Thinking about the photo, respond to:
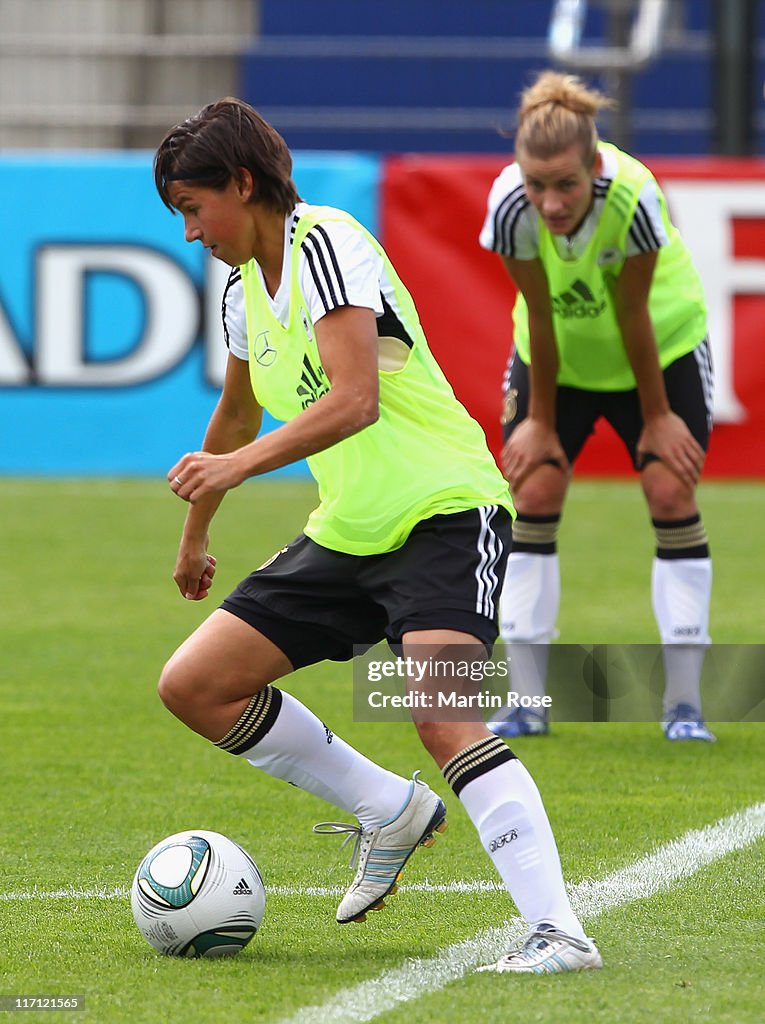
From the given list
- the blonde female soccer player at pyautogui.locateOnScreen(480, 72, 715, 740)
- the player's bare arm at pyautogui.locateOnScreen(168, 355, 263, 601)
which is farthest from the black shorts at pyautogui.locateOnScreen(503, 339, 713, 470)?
the player's bare arm at pyautogui.locateOnScreen(168, 355, 263, 601)

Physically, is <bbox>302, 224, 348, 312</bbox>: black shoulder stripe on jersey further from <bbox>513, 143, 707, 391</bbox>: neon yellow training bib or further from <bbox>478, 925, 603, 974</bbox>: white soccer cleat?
<bbox>513, 143, 707, 391</bbox>: neon yellow training bib

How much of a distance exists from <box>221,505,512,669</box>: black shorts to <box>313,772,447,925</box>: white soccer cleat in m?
0.37

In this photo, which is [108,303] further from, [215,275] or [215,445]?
[215,445]

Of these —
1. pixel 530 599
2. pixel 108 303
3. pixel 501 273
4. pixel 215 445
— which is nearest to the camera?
pixel 215 445

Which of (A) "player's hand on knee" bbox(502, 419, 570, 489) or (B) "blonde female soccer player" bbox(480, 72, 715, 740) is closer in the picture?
(B) "blonde female soccer player" bbox(480, 72, 715, 740)

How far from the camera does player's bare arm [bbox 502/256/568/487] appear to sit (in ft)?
19.1

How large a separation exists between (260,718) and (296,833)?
0.95m

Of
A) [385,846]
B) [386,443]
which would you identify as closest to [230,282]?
[386,443]

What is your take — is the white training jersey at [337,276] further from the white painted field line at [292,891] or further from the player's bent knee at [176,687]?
the white painted field line at [292,891]

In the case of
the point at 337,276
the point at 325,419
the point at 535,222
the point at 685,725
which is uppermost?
the point at 337,276

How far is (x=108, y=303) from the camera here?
12336 millimetres

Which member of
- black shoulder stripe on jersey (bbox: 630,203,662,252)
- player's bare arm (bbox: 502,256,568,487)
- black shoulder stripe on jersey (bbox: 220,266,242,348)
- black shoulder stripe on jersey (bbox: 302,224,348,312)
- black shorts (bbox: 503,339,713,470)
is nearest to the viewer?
black shoulder stripe on jersey (bbox: 302,224,348,312)

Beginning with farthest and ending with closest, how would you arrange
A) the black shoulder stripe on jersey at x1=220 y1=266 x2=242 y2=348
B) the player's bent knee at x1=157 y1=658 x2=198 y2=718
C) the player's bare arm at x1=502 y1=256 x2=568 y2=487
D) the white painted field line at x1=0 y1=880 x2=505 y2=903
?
the player's bare arm at x1=502 y1=256 x2=568 y2=487, the white painted field line at x1=0 y1=880 x2=505 y2=903, the black shoulder stripe on jersey at x1=220 y1=266 x2=242 y2=348, the player's bent knee at x1=157 y1=658 x2=198 y2=718

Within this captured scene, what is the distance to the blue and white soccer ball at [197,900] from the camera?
3.70 meters
